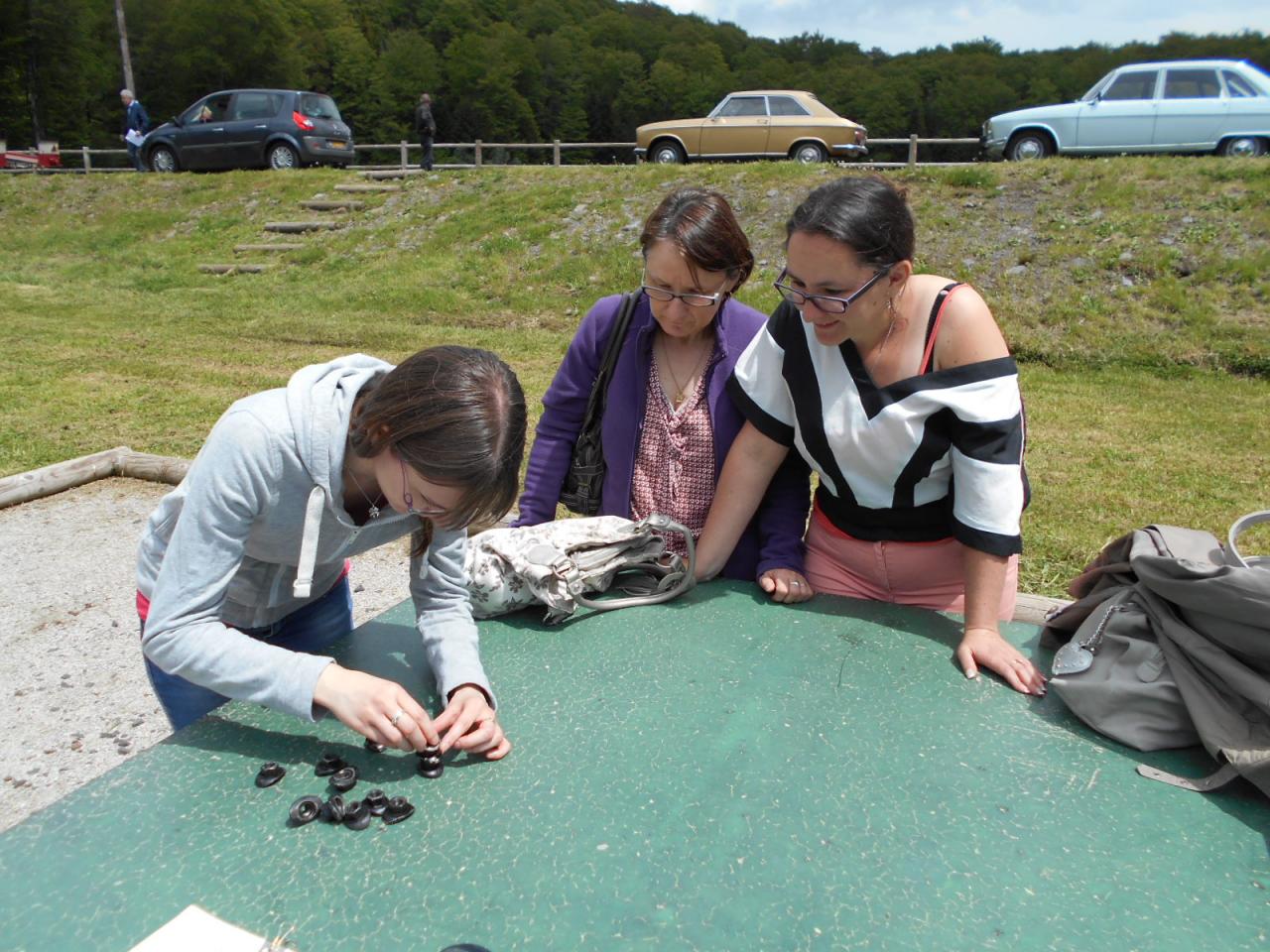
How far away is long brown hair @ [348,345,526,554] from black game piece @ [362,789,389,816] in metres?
0.47

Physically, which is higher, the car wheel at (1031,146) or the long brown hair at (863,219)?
the car wheel at (1031,146)

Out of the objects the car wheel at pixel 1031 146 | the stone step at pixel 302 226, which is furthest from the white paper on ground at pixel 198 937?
the car wheel at pixel 1031 146

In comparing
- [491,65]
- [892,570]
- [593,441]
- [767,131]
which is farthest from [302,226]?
[491,65]

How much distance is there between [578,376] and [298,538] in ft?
3.61

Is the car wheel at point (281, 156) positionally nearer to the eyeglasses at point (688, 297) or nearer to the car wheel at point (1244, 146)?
the car wheel at point (1244, 146)

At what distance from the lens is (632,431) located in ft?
8.43

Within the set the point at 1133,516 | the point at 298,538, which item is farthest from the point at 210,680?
the point at 1133,516

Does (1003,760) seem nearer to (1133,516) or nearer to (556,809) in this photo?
(556,809)

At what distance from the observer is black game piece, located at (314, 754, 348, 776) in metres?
1.56

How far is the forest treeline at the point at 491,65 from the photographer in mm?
41531

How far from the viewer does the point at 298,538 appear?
5.68 ft

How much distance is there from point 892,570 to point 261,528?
1449 mm

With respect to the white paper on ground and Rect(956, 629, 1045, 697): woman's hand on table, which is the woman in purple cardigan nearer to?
Rect(956, 629, 1045, 697): woman's hand on table

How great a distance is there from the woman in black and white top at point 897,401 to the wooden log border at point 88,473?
4119 millimetres
